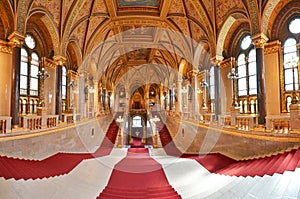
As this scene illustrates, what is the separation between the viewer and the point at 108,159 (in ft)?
32.1

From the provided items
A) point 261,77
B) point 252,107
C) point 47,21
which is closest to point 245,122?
point 261,77

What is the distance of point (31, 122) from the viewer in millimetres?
8320

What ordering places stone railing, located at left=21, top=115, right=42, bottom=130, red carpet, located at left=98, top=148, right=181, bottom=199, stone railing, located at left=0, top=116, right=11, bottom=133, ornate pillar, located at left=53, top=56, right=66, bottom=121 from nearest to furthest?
red carpet, located at left=98, top=148, right=181, bottom=199, stone railing, located at left=0, top=116, right=11, bottom=133, stone railing, located at left=21, top=115, right=42, bottom=130, ornate pillar, located at left=53, top=56, right=66, bottom=121

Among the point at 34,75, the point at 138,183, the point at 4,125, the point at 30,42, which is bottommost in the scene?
the point at 138,183

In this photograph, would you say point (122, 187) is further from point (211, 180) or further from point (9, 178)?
point (9, 178)

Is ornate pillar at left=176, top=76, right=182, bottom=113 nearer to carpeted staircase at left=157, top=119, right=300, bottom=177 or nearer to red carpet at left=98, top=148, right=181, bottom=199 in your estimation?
red carpet at left=98, top=148, right=181, bottom=199

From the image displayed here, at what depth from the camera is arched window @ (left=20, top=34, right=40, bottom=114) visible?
509 inches

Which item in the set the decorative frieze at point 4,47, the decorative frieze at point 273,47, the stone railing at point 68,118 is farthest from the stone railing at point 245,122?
the decorative frieze at point 4,47

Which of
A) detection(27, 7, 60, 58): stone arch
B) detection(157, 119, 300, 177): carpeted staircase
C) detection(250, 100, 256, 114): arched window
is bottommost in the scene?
detection(157, 119, 300, 177): carpeted staircase

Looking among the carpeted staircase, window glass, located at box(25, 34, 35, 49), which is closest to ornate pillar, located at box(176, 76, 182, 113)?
window glass, located at box(25, 34, 35, 49)

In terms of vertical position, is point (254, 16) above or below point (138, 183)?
above

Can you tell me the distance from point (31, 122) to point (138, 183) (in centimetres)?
541

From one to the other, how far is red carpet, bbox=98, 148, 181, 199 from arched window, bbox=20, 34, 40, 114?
8.53 m

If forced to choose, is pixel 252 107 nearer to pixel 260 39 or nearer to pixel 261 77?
pixel 261 77
